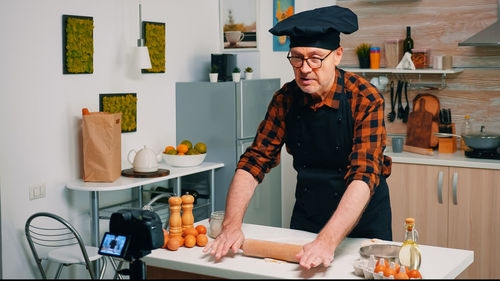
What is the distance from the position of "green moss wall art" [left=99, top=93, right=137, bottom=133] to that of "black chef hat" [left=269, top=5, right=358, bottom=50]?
194cm

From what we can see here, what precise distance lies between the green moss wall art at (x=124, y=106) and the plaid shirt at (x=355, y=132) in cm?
177

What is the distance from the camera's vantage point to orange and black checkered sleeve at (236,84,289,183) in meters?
2.42

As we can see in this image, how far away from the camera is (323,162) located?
8.18 feet

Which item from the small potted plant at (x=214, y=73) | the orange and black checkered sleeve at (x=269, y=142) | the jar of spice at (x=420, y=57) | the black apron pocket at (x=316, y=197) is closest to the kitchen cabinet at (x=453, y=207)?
the jar of spice at (x=420, y=57)

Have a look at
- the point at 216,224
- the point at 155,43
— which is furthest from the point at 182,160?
the point at 216,224

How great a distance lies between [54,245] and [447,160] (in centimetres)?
247

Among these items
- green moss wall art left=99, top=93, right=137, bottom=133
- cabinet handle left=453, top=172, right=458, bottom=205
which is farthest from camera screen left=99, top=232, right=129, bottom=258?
cabinet handle left=453, top=172, right=458, bottom=205

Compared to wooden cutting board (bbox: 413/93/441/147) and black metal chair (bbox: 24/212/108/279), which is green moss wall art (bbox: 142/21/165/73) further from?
wooden cutting board (bbox: 413/93/441/147)

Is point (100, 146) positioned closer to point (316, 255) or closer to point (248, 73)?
point (248, 73)

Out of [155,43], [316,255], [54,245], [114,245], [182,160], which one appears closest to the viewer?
[114,245]

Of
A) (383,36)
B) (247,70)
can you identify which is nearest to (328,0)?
(383,36)

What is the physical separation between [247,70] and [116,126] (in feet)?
4.33

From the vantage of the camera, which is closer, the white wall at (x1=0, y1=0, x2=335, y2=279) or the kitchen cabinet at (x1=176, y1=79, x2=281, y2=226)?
the white wall at (x1=0, y1=0, x2=335, y2=279)

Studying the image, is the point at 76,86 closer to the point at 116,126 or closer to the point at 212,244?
the point at 116,126
